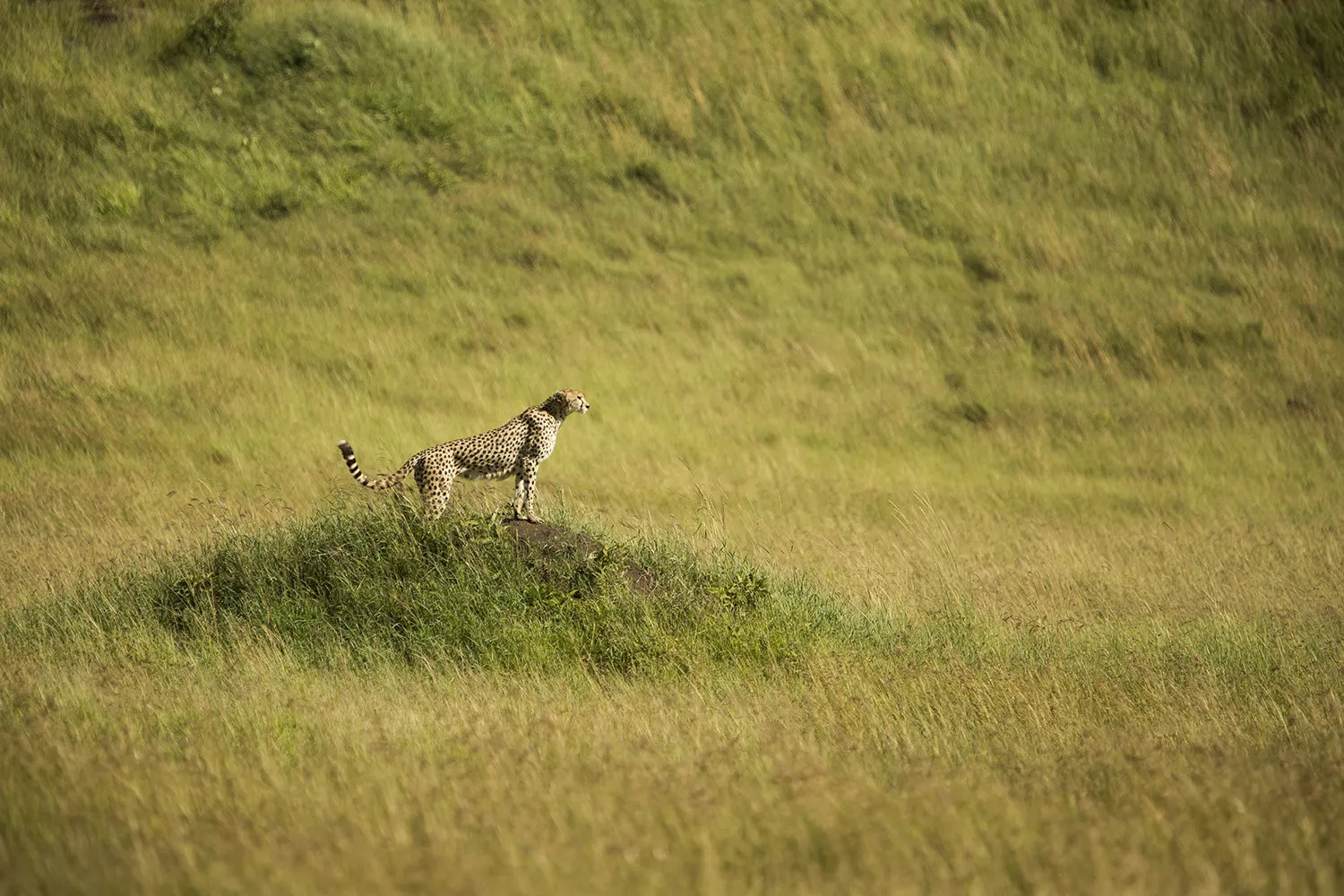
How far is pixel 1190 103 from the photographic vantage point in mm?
31984

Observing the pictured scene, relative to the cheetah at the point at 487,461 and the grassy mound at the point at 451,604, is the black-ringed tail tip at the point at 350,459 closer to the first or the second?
the cheetah at the point at 487,461

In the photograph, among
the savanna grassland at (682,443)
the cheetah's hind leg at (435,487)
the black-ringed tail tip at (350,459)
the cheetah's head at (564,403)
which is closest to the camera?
the savanna grassland at (682,443)

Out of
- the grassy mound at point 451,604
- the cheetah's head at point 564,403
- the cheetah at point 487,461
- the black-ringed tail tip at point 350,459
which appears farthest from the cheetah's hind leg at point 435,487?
the cheetah's head at point 564,403

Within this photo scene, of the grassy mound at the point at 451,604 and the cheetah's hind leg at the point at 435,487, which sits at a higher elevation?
the cheetah's hind leg at the point at 435,487

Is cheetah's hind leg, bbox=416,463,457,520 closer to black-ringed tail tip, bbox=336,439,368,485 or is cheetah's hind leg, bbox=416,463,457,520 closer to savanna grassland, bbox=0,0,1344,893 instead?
savanna grassland, bbox=0,0,1344,893

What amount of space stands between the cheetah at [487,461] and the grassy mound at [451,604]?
11.8 inches

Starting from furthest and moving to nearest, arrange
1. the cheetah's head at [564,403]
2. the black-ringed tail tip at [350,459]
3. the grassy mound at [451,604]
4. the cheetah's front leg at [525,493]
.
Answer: the cheetah's head at [564,403]
the cheetah's front leg at [525,493]
the black-ringed tail tip at [350,459]
the grassy mound at [451,604]

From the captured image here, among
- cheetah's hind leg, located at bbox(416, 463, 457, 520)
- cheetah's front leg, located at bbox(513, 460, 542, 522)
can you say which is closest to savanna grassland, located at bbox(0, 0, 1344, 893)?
cheetah's hind leg, located at bbox(416, 463, 457, 520)

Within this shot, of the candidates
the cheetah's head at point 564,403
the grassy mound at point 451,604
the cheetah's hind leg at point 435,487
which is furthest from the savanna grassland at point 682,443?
the cheetah's head at point 564,403

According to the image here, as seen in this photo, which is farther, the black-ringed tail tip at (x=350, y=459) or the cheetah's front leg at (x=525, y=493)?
the cheetah's front leg at (x=525, y=493)

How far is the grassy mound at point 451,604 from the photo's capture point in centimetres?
902

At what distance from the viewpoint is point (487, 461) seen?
10.4 m

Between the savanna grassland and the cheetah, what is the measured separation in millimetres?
332

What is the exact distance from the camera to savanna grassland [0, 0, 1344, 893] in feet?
18.5
